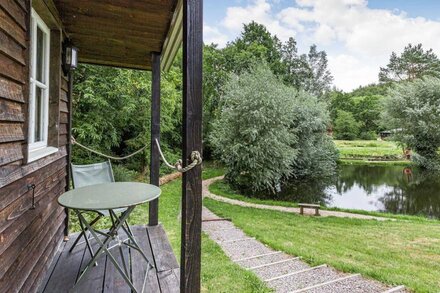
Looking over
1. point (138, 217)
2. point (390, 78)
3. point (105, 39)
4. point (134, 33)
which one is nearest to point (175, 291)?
point (134, 33)

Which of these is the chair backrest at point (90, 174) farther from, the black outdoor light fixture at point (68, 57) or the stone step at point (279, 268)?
the stone step at point (279, 268)

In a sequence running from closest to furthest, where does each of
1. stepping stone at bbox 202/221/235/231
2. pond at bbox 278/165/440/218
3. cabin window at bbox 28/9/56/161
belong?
1. cabin window at bbox 28/9/56/161
2. stepping stone at bbox 202/221/235/231
3. pond at bbox 278/165/440/218

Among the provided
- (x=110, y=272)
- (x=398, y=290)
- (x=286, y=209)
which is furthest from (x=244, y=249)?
(x=286, y=209)

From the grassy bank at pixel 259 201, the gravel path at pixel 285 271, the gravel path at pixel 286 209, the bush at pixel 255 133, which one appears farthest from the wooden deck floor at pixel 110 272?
the bush at pixel 255 133

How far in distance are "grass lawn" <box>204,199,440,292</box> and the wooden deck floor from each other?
217cm

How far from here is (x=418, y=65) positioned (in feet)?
85.6

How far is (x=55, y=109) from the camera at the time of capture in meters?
2.26

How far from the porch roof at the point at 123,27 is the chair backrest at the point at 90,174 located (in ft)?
3.98

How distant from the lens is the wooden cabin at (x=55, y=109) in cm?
117

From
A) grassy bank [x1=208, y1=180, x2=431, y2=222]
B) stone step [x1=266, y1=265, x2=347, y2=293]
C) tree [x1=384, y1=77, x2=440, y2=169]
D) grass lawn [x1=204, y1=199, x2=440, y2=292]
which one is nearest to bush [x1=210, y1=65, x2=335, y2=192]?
grassy bank [x1=208, y1=180, x2=431, y2=222]

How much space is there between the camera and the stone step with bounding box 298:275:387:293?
2680 millimetres

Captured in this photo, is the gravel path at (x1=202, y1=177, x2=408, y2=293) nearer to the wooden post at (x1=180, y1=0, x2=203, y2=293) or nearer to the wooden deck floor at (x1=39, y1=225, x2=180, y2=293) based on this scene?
the wooden deck floor at (x1=39, y1=225, x2=180, y2=293)

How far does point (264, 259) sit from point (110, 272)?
7.47 ft

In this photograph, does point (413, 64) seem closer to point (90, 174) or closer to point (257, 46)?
point (257, 46)
